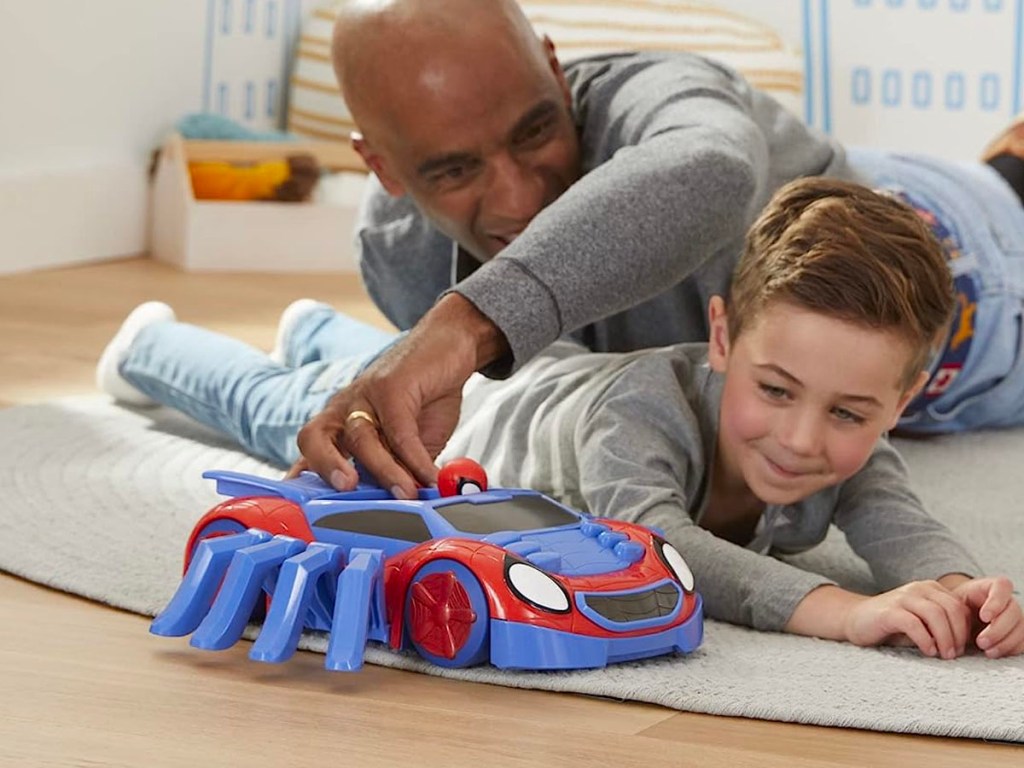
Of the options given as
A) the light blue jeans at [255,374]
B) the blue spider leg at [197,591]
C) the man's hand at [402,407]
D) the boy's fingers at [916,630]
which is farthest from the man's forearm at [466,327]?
the light blue jeans at [255,374]

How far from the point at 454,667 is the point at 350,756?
6.5 inches

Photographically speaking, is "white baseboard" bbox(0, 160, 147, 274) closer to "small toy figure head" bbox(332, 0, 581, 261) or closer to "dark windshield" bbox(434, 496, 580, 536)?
"small toy figure head" bbox(332, 0, 581, 261)

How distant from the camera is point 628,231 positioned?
1223mm

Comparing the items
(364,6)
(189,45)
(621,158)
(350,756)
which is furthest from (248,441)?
(189,45)

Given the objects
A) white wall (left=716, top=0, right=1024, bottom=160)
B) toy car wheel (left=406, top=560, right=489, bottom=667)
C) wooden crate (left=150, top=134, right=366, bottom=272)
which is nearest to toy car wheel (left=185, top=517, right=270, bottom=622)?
toy car wheel (left=406, top=560, right=489, bottom=667)

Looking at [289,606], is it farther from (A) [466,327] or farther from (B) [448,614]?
(A) [466,327]

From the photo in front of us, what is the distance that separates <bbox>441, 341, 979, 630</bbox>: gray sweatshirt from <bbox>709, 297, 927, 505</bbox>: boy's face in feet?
0.18

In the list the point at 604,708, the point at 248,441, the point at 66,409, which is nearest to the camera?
the point at 604,708

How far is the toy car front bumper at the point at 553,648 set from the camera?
99cm

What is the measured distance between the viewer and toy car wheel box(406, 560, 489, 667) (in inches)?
38.8

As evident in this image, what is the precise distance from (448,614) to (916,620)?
0.32 metres

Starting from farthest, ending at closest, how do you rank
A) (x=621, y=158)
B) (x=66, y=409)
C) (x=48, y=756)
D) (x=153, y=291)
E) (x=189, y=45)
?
(x=189, y=45) → (x=153, y=291) → (x=66, y=409) → (x=621, y=158) → (x=48, y=756)

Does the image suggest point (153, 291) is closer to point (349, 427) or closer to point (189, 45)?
point (189, 45)

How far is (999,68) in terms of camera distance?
142 inches
